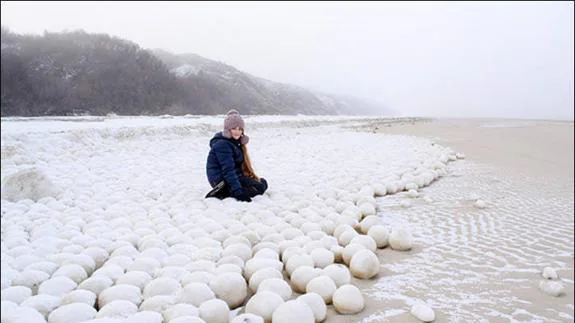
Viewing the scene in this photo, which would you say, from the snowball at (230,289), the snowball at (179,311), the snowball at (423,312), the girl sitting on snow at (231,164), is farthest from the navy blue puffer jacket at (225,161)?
the snowball at (423,312)

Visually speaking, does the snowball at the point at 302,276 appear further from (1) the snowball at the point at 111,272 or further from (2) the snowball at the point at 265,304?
(1) the snowball at the point at 111,272

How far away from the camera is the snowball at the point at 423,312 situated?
6.06 ft

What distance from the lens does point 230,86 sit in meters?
18.7

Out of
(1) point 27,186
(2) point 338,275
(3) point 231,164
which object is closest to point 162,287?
(2) point 338,275

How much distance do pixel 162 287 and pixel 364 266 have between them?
1063mm

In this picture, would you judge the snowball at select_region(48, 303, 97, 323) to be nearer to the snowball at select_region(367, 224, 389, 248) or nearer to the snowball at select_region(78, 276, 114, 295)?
the snowball at select_region(78, 276, 114, 295)

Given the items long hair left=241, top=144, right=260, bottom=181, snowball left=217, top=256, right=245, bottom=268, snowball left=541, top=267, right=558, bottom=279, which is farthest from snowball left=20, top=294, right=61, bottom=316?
snowball left=541, top=267, right=558, bottom=279

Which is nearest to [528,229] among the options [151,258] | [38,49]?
[151,258]

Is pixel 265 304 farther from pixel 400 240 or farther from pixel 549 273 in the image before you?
pixel 549 273

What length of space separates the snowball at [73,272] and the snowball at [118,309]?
45 centimetres

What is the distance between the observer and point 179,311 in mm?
1731

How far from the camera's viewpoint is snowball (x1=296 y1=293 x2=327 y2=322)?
1.84m

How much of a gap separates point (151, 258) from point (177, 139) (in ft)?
20.8

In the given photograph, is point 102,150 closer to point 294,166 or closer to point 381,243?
point 294,166
